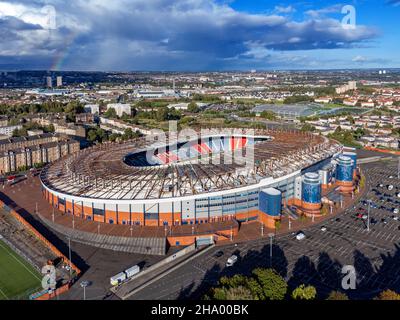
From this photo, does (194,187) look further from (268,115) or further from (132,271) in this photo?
(268,115)

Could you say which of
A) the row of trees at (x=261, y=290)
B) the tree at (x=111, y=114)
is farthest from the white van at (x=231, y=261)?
the tree at (x=111, y=114)

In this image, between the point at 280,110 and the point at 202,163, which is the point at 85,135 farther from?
the point at 280,110

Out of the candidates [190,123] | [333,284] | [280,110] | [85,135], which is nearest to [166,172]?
[333,284]

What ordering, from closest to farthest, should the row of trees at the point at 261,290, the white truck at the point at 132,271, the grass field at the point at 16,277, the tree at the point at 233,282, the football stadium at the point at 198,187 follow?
the row of trees at the point at 261,290
the tree at the point at 233,282
the grass field at the point at 16,277
the white truck at the point at 132,271
the football stadium at the point at 198,187

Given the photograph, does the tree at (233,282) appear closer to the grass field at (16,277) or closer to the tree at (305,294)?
the tree at (305,294)

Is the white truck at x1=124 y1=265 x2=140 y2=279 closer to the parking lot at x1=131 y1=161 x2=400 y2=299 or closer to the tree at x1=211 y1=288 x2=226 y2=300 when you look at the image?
the parking lot at x1=131 y1=161 x2=400 y2=299

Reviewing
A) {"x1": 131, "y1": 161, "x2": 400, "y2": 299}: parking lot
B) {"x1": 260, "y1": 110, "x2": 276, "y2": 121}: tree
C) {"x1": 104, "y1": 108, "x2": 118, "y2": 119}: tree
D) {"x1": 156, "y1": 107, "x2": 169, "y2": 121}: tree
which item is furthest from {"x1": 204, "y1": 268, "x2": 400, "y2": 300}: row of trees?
{"x1": 104, "y1": 108, "x2": 118, "y2": 119}: tree
